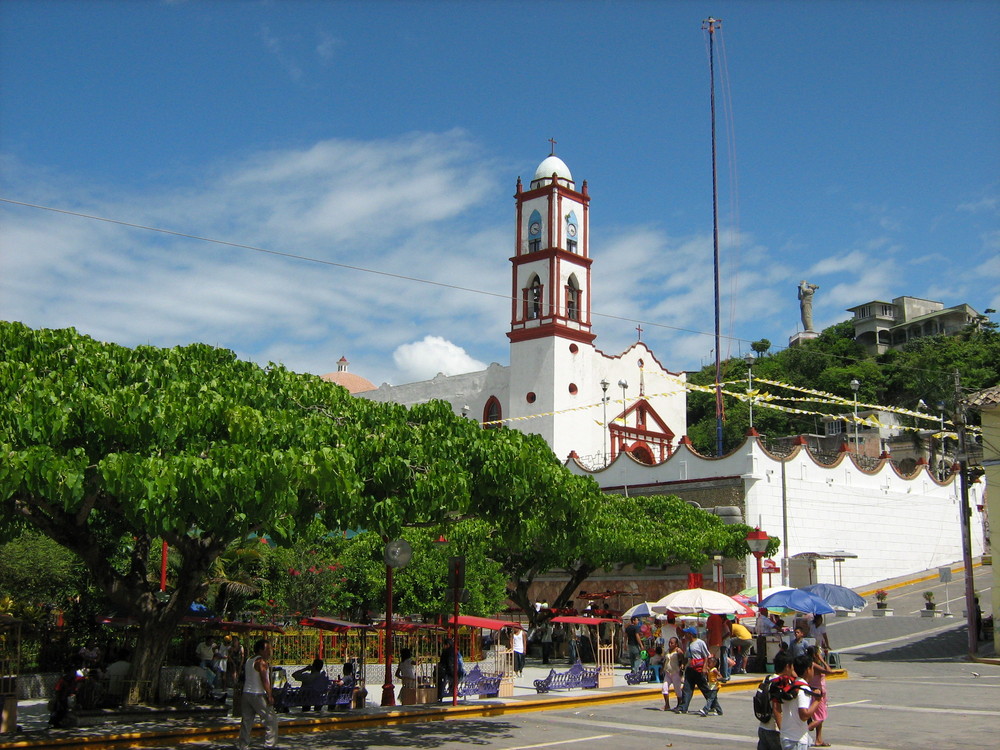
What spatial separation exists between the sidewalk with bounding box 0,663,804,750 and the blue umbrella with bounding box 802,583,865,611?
516 centimetres

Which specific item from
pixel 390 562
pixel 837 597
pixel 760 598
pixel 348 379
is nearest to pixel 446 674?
pixel 390 562

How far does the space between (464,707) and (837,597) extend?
1032cm

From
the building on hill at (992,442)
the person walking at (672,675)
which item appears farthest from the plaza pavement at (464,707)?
the person walking at (672,675)

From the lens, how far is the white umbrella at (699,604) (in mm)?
21719

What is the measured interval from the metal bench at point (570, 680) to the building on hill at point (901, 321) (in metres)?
93.1

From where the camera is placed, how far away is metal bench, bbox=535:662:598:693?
19.9m

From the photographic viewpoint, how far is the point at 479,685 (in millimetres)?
18500

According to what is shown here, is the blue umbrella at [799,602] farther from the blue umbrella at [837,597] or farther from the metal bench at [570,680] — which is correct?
the metal bench at [570,680]

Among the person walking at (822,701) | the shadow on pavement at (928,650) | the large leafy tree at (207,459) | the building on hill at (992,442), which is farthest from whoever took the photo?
the shadow on pavement at (928,650)

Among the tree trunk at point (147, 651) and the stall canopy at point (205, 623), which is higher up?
the stall canopy at point (205, 623)

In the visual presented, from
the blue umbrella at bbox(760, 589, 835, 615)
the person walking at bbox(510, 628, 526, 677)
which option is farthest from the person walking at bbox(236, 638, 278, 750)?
the blue umbrella at bbox(760, 589, 835, 615)

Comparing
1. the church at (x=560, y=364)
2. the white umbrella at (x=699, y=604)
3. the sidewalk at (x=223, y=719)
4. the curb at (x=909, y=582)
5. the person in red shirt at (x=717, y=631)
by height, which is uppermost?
the church at (x=560, y=364)

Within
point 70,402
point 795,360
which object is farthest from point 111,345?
point 795,360

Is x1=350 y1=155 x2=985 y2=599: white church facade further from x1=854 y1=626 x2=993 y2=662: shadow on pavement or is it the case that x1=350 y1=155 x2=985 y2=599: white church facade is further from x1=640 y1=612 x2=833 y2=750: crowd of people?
x1=640 y1=612 x2=833 y2=750: crowd of people
